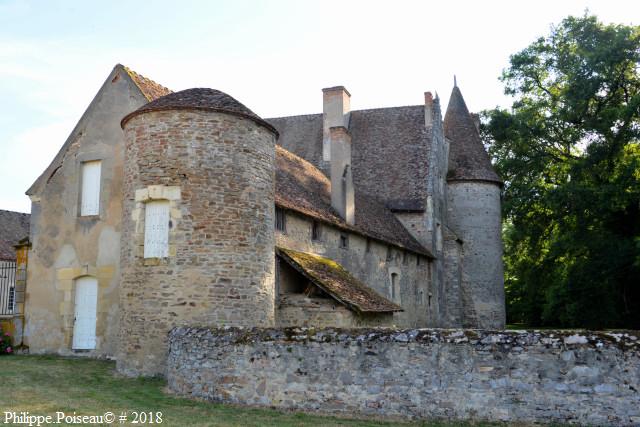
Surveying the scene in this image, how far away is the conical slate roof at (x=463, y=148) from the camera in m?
30.0

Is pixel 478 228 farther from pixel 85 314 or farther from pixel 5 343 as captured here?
pixel 5 343

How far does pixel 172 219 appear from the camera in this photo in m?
12.2

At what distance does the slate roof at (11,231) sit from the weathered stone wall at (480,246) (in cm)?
2164

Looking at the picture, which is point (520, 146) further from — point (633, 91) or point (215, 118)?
point (215, 118)

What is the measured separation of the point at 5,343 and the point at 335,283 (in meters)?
9.02

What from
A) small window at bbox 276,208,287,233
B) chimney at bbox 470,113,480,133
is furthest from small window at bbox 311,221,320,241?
chimney at bbox 470,113,480,133

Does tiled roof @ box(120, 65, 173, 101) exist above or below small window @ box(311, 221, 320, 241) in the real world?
above

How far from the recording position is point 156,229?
495 inches

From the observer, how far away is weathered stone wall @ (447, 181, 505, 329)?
2881 cm

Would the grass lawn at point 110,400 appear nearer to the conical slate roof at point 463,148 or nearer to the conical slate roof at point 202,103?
the conical slate roof at point 202,103

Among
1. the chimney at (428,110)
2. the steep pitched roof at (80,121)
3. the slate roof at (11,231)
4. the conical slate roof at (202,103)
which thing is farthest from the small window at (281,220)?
the slate roof at (11,231)

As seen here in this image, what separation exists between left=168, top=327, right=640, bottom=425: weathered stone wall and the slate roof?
80.0 ft

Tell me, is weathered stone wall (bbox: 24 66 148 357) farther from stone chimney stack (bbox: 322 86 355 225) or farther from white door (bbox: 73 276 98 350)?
stone chimney stack (bbox: 322 86 355 225)

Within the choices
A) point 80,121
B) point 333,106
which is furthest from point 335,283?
point 333,106
